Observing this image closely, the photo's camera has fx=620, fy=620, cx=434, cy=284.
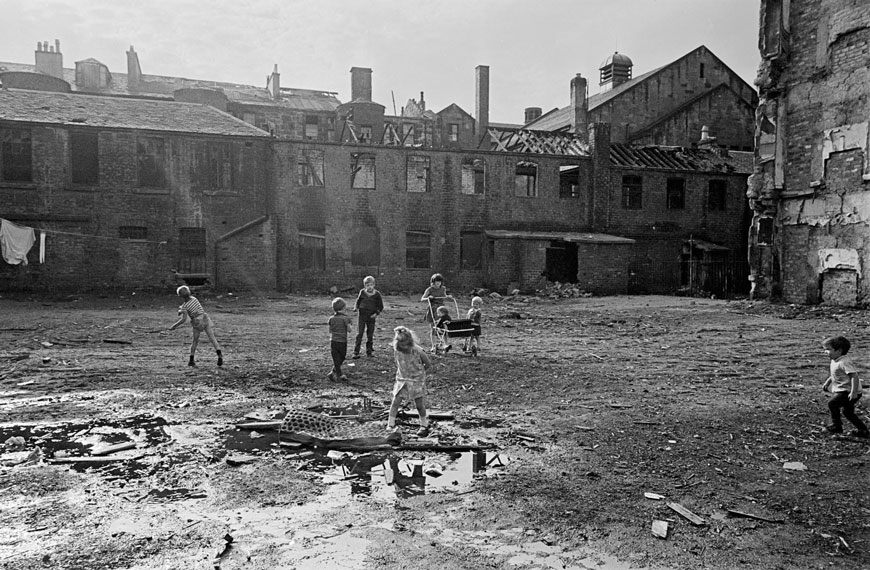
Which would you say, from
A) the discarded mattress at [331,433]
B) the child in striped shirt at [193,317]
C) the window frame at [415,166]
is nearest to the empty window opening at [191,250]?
the window frame at [415,166]

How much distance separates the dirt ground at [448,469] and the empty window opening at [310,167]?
53.8 feet

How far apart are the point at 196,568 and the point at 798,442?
591 centimetres

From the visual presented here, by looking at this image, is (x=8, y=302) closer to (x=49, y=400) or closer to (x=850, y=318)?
(x=49, y=400)

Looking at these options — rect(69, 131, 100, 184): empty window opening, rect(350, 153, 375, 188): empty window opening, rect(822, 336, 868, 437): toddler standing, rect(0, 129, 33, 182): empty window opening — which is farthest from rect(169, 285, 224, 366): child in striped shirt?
rect(350, 153, 375, 188): empty window opening

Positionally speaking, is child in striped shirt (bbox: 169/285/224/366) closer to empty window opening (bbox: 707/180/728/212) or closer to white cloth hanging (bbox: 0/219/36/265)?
white cloth hanging (bbox: 0/219/36/265)

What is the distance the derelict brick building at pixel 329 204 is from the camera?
23953mm

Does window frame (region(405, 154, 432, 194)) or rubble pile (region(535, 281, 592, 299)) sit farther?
window frame (region(405, 154, 432, 194))

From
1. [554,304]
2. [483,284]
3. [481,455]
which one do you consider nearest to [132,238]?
[483,284]

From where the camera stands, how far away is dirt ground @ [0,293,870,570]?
4.16 metres

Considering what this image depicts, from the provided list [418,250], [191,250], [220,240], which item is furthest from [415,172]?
[191,250]

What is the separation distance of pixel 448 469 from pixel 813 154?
1959cm

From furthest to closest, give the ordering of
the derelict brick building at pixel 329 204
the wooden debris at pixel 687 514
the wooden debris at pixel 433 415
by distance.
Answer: the derelict brick building at pixel 329 204, the wooden debris at pixel 433 415, the wooden debris at pixel 687 514

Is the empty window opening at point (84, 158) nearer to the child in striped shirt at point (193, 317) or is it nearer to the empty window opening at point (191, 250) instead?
the empty window opening at point (191, 250)

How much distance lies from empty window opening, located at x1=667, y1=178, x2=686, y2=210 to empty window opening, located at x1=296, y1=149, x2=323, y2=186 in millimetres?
17460
